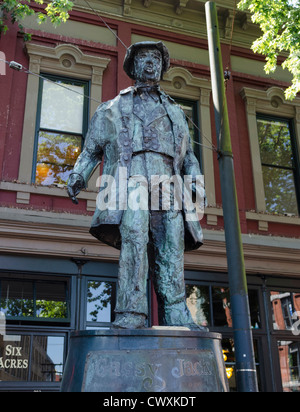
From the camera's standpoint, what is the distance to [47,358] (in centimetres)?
812

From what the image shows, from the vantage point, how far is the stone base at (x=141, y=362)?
2.96m

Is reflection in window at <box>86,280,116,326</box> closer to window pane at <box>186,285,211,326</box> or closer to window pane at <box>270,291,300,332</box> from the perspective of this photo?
window pane at <box>186,285,211,326</box>

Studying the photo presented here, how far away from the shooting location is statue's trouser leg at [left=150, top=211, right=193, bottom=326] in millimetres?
3590

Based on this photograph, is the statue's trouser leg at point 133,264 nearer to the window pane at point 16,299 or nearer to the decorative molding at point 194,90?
the window pane at point 16,299

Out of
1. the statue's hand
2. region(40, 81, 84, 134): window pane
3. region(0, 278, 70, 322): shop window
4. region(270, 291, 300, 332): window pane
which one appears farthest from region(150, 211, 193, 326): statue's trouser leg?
region(270, 291, 300, 332): window pane

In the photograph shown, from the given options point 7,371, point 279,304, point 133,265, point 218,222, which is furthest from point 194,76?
point 133,265

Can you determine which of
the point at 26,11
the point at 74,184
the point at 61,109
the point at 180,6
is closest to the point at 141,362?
the point at 74,184

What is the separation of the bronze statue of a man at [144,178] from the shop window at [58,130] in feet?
17.2

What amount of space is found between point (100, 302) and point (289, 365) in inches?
158

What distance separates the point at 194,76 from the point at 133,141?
25.3 feet

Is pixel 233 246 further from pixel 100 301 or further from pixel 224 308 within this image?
pixel 224 308

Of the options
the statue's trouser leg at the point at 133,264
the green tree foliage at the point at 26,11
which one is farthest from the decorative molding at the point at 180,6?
the statue's trouser leg at the point at 133,264

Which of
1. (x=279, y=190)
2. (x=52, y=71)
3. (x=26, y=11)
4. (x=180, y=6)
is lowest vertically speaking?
(x=279, y=190)

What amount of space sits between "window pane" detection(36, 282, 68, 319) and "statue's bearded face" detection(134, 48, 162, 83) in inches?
209
